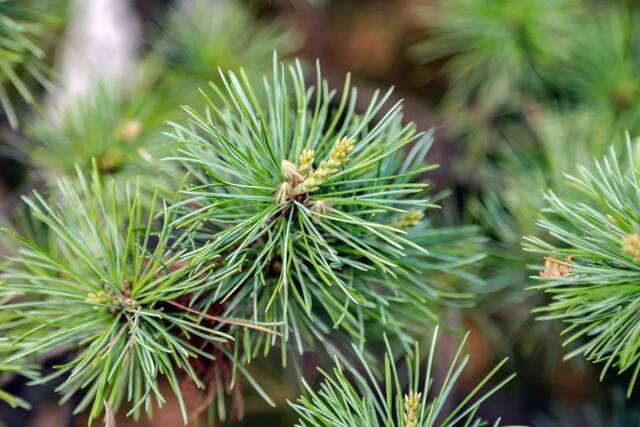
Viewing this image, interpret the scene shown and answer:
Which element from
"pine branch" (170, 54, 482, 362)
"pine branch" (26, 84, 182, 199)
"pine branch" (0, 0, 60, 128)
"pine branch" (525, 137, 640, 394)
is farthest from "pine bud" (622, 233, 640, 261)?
Answer: "pine branch" (0, 0, 60, 128)

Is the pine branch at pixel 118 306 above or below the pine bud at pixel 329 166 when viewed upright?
below

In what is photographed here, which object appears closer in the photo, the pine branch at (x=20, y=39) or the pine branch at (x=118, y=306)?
the pine branch at (x=118, y=306)

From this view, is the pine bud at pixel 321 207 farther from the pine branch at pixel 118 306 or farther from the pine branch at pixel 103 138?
the pine branch at pixel 103 138

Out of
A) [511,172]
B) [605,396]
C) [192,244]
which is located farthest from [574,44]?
[192,244]

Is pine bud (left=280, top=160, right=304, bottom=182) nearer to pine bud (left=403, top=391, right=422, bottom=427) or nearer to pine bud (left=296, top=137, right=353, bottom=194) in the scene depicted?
pine bud (left=296, top=137, right=353, bottom=194)

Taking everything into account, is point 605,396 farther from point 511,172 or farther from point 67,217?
point 67,217

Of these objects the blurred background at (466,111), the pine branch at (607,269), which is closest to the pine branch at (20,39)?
the blurred background at (466,111)

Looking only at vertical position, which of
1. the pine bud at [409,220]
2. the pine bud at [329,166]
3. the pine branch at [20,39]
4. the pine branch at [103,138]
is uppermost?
the pine branch at [20,39]
